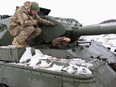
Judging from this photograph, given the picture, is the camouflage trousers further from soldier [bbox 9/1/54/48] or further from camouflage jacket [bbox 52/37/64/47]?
camouflage jacket [bbox 52/37/64/47]

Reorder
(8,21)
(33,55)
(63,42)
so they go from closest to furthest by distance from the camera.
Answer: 1. (33,55)
2. (63,42)
3. (8,21)

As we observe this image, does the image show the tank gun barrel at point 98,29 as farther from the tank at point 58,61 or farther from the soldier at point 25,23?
the soldier at point 25,23

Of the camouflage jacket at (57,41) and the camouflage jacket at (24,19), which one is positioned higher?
the camouflage jacket at (24,19)

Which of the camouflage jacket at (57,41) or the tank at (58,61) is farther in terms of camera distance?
the camouflage jacket at (57,41)

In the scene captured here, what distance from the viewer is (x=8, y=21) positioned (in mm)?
8500

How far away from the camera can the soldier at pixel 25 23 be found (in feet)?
24.1

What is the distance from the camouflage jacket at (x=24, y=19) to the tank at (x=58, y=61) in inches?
12.5

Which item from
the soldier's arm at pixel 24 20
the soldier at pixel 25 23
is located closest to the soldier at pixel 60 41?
the soldier at pixel 25 23

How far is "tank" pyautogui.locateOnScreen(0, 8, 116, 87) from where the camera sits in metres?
5.65

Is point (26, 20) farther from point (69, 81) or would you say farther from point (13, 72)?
point (69, 81)

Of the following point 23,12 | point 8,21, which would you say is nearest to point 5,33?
point 8,21

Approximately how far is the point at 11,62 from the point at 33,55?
2.01 feet

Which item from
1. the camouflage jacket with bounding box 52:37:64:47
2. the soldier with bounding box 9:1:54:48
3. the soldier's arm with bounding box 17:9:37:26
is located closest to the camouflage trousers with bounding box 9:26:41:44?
the soldier with bounding box 9:1:54:48

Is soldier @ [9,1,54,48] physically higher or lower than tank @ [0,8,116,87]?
higher
